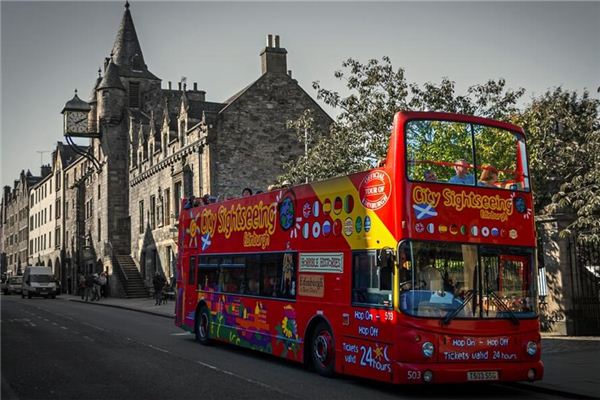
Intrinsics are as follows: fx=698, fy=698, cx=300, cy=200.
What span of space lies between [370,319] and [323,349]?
5.42 ft

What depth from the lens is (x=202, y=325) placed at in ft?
55.9

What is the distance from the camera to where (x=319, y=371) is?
11875mm

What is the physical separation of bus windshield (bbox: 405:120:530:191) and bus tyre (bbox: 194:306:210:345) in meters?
8.10

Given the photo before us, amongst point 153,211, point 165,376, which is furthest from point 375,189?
point 153,211

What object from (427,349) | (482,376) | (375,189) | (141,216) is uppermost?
(141,216)

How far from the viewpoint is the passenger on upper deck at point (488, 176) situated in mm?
10742

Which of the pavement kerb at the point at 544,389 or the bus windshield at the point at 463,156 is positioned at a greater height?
the bus windshield at the point at 463,156

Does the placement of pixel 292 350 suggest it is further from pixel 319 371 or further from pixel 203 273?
pixel 203 273

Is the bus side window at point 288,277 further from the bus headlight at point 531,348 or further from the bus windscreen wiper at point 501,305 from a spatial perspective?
the bus headlight at point 531,348

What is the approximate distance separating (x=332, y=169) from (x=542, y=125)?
6.45 metres

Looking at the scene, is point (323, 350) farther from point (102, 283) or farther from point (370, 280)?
point (102, 283)

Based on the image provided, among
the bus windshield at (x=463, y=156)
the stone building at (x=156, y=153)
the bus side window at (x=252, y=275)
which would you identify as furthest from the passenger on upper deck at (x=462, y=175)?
the stone building at (x=156, y=153)

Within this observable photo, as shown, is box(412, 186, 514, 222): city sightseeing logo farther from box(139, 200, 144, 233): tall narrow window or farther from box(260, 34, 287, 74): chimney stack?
box(139, 200, 144, 233): tall narrow window

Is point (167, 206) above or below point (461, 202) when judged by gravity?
above
